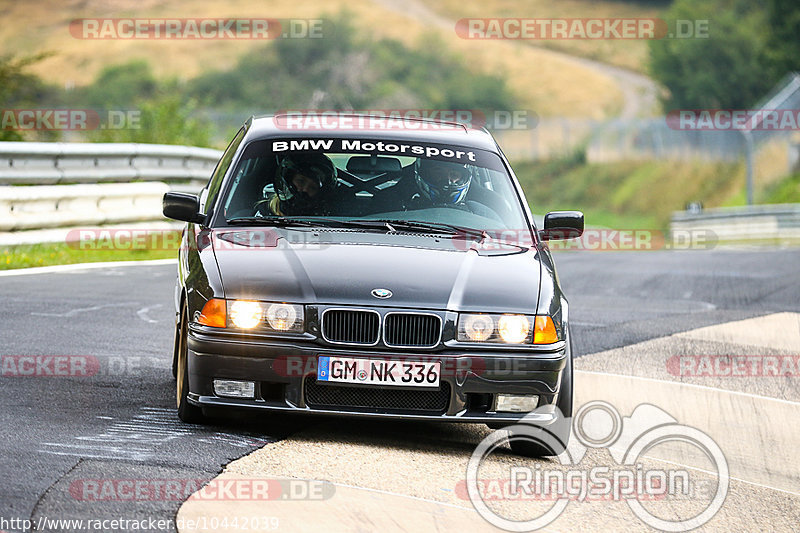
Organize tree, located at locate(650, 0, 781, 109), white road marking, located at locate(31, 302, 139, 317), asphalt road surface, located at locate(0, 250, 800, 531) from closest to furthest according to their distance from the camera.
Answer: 1. asphalt road surface, located at locate(0, 250, 800, 531)
2. white road marking, located at locate(31, 302, 139, 317)
3. tree, located at locate(650, 0, 781, 109)

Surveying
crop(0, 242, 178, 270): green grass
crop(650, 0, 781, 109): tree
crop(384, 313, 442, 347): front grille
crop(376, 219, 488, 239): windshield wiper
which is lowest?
crop(384, 313, 442, 347): front grille

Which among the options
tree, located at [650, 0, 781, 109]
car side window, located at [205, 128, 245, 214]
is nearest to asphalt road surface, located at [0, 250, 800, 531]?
car side window, located at [205, 128, 245, 214]

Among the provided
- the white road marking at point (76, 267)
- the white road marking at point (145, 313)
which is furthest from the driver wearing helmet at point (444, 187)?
the white road marking at point (76, 267)

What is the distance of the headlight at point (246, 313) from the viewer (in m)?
6.12

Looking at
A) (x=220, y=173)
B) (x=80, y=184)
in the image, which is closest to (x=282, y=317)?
(x=220, y=173)

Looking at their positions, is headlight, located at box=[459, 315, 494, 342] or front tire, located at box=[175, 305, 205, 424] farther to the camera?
front tire, located at box=[175, 305, 205, 424]

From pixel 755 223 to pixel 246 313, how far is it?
2949 cm

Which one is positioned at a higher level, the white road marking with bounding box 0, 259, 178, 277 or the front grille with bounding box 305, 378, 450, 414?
the white road marking with bounding box 0, 259, 178, 277

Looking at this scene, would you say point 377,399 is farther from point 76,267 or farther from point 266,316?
point 76,267

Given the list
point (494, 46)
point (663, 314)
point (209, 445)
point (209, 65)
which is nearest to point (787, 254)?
point (663, 314)

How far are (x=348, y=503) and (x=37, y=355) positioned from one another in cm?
377

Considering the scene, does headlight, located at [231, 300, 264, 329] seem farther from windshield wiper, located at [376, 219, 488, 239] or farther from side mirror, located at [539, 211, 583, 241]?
side mirror, located at [539, 211, 583, 241]

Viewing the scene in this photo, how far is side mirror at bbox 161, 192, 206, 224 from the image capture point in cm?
731

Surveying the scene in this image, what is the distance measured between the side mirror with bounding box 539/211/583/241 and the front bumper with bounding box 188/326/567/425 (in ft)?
4.73
